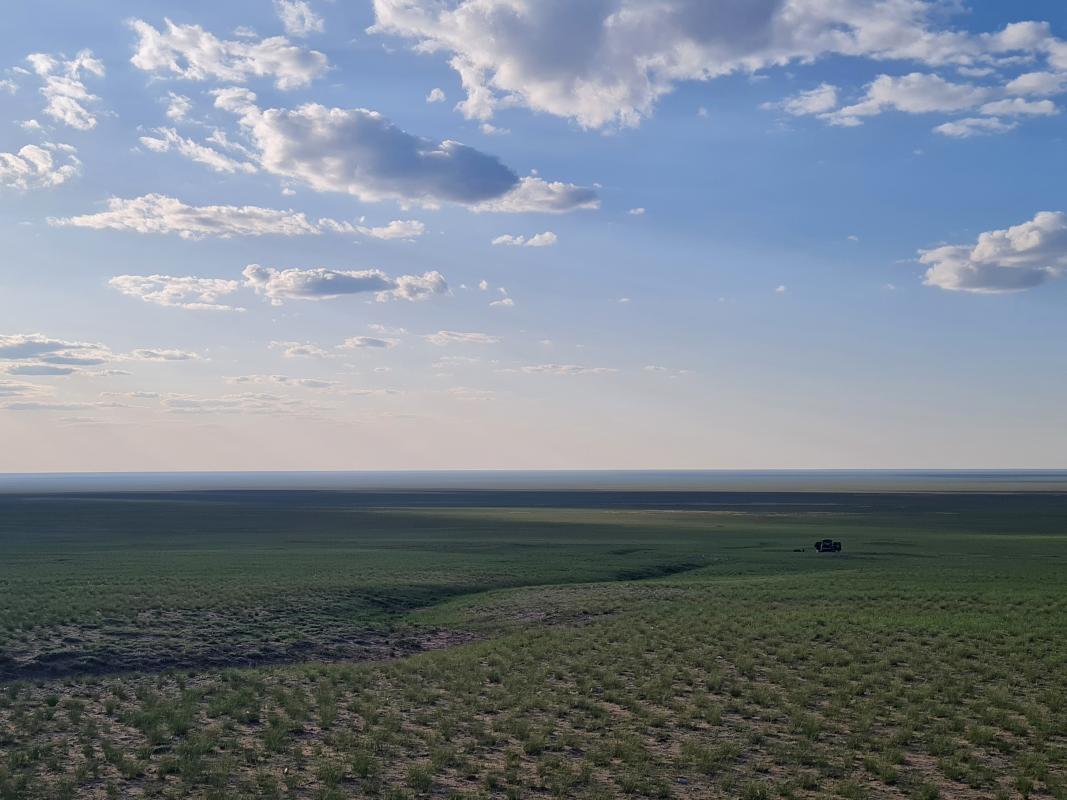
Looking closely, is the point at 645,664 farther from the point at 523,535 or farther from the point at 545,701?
the point at 523,535

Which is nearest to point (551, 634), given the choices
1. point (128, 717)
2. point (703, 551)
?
A: point (128, 717)

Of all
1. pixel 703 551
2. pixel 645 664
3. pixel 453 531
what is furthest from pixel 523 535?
pixel 645 664

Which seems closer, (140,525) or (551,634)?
(551,634)

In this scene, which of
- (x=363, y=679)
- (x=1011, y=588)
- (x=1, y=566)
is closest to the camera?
(x=363, y=679)

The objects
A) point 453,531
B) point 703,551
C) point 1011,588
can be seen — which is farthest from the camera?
point 453,531

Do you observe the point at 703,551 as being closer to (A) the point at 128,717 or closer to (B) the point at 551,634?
(B) the point at 551,634

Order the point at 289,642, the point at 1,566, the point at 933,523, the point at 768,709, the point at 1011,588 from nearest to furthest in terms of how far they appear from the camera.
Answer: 1. the point at 768,709
2. the point at 289,642
3. the point at 1011,588
4. the point at 1,566
5. the point at 933,523
